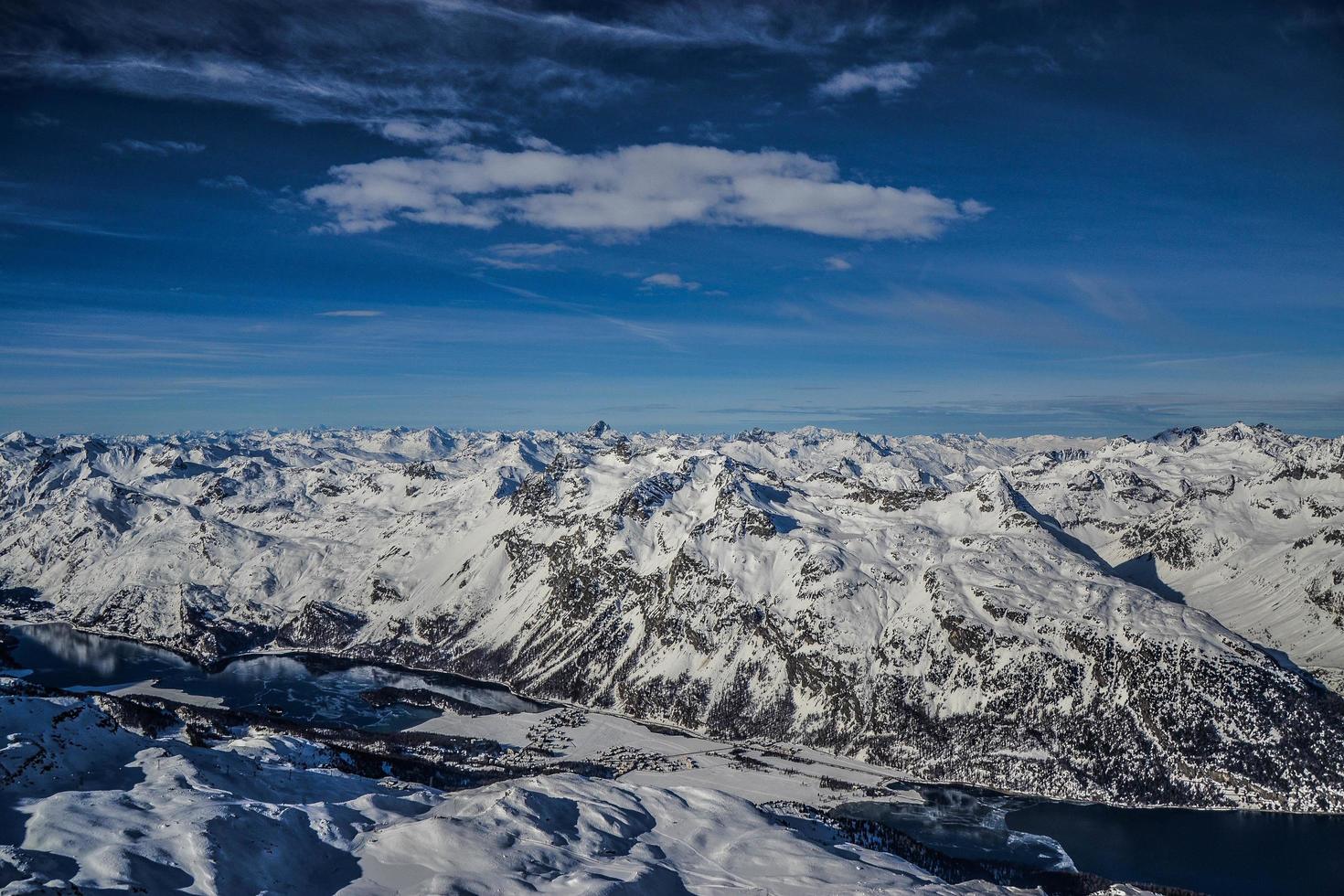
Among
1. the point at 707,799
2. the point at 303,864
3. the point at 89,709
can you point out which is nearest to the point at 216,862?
the point at 303,864

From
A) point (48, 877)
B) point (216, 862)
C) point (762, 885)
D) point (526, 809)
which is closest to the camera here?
point (48, 877)

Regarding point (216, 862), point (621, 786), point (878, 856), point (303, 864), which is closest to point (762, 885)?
point (878, 856)

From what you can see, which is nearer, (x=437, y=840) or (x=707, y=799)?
(x=437, y=840)

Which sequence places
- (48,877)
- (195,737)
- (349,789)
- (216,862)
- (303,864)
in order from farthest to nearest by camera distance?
(195,737), (349,789), (303,864), (216,862), (48,877)

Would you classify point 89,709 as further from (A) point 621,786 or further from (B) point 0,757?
(A) point 621,786

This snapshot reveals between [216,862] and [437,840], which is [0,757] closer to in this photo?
[216,862]

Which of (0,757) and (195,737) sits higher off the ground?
(0,757)
